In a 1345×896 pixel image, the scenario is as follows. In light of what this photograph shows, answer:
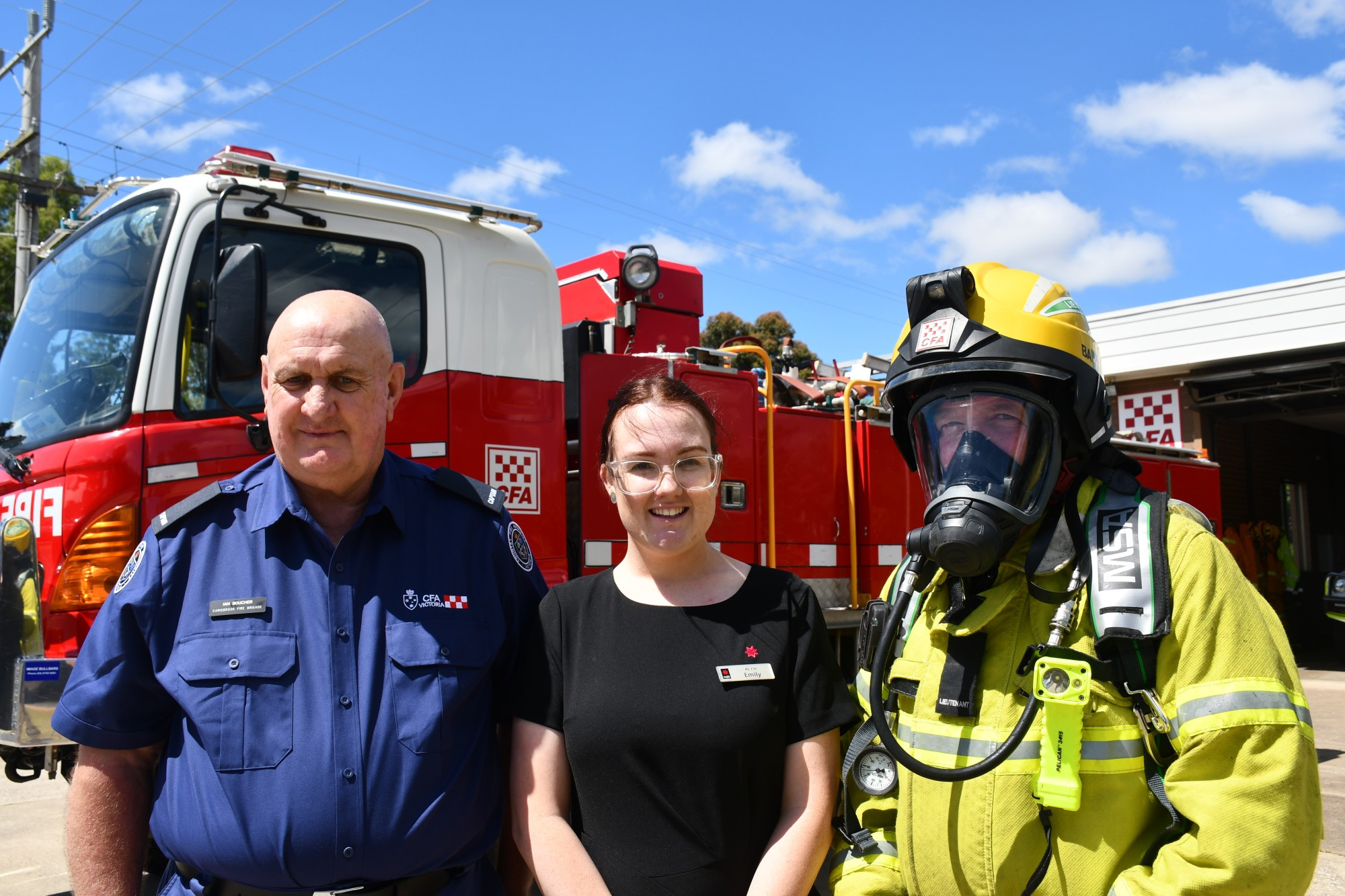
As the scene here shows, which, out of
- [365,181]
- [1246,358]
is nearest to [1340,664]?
[1246,358]

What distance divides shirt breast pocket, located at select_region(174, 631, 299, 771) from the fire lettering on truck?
1803mm

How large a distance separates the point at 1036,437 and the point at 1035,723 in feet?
1.73

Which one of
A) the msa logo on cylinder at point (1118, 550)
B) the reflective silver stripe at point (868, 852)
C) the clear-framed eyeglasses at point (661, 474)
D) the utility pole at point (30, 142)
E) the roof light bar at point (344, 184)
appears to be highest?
the utility pole at point (30, 142)

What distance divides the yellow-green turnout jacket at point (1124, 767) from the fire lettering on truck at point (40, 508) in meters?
2.83

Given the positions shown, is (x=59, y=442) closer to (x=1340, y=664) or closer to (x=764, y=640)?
(x=764, y=640)

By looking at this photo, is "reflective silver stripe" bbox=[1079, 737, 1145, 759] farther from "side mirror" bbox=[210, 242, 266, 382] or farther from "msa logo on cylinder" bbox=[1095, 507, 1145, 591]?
"side mirror" bbox=[210, 242, 266, 382]

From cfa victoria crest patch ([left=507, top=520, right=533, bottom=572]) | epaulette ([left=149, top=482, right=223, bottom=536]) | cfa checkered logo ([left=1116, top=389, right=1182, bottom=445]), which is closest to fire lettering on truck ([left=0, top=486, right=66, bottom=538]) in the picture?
epaulette ([left=149, top=482, right=223, bottom=536])

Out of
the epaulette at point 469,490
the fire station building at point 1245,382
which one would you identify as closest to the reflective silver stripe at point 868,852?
the epaulette at point 469,490

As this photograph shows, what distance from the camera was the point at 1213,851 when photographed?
59.2 inches

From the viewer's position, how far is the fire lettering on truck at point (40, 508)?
11.2ft

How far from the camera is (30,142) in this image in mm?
15281

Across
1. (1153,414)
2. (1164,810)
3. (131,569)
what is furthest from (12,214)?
(1164,810)

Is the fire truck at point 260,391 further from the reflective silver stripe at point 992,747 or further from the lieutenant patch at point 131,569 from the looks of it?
the reflective silver stripe at point 992,747

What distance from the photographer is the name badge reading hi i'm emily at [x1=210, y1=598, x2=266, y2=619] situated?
1.98 m
